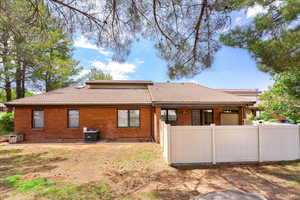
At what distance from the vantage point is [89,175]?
4465 mm

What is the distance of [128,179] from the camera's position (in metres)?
4.19

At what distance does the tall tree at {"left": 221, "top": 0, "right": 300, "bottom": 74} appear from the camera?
3758 millimetres

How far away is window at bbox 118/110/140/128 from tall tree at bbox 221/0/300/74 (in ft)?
23.9

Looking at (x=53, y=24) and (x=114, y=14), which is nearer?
(x=114, y=14)

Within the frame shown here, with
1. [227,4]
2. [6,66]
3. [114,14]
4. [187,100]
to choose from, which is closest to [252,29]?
[227,4]

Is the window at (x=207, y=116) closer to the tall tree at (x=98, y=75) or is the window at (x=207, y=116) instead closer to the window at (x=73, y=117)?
the window at (x=73, y=117)

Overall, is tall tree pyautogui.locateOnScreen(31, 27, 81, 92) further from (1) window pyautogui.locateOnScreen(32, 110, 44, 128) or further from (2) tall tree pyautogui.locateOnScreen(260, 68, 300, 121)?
(2) tall tree pyautogui.locateOnScreen(260, 68, 300, 121)

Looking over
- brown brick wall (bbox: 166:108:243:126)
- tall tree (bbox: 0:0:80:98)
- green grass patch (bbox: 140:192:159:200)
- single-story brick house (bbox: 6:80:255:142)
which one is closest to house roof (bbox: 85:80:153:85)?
single-story brick house (bbox: 6:80:255:142)

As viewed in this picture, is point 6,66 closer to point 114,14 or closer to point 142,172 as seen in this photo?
point 114,14

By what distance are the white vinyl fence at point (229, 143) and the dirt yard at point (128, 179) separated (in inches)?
13.9

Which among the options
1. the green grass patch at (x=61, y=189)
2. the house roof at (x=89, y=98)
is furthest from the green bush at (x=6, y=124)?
the green grass patch at (x=61, y=189)

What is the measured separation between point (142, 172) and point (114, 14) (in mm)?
4858

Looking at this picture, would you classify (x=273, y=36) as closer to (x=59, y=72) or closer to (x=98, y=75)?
(x=59, y=72)

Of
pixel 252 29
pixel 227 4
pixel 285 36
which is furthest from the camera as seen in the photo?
pixel 252 29
